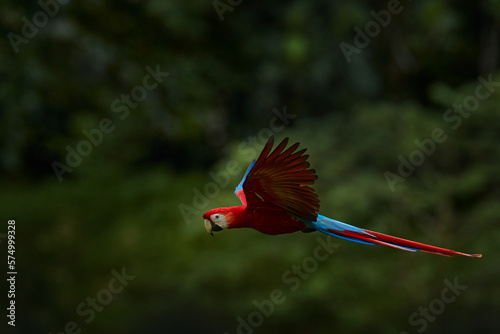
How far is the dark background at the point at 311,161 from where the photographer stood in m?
5.28

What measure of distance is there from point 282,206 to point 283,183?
60 mm

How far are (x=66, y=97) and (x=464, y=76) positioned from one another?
3.68 metres

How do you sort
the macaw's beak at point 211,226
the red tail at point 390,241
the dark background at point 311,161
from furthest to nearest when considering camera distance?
1. the dark background at point 311,161
2. the macaw's beak at point 211,226
3. the red tail at point 390,241

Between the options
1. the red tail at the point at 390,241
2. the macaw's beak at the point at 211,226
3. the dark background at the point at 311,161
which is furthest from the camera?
the dark background at the point at 311,161

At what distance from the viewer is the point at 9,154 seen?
131 inches

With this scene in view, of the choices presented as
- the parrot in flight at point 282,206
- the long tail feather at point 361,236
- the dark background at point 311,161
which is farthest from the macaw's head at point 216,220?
the dark background at point 311,161

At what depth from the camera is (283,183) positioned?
1.35 m

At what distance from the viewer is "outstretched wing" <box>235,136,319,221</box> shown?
4.34 feet

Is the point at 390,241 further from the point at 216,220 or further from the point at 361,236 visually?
the point at 216,220

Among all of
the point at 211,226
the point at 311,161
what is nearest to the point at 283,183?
the point at 211,226

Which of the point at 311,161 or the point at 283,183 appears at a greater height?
the point at 283,183

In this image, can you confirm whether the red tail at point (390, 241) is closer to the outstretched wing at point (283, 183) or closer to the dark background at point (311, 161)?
the outstretched wing at point (283, 183)

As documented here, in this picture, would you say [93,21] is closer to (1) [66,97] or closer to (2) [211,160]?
(1) [66,97]

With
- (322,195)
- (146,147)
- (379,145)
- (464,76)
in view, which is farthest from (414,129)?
(146,147)
